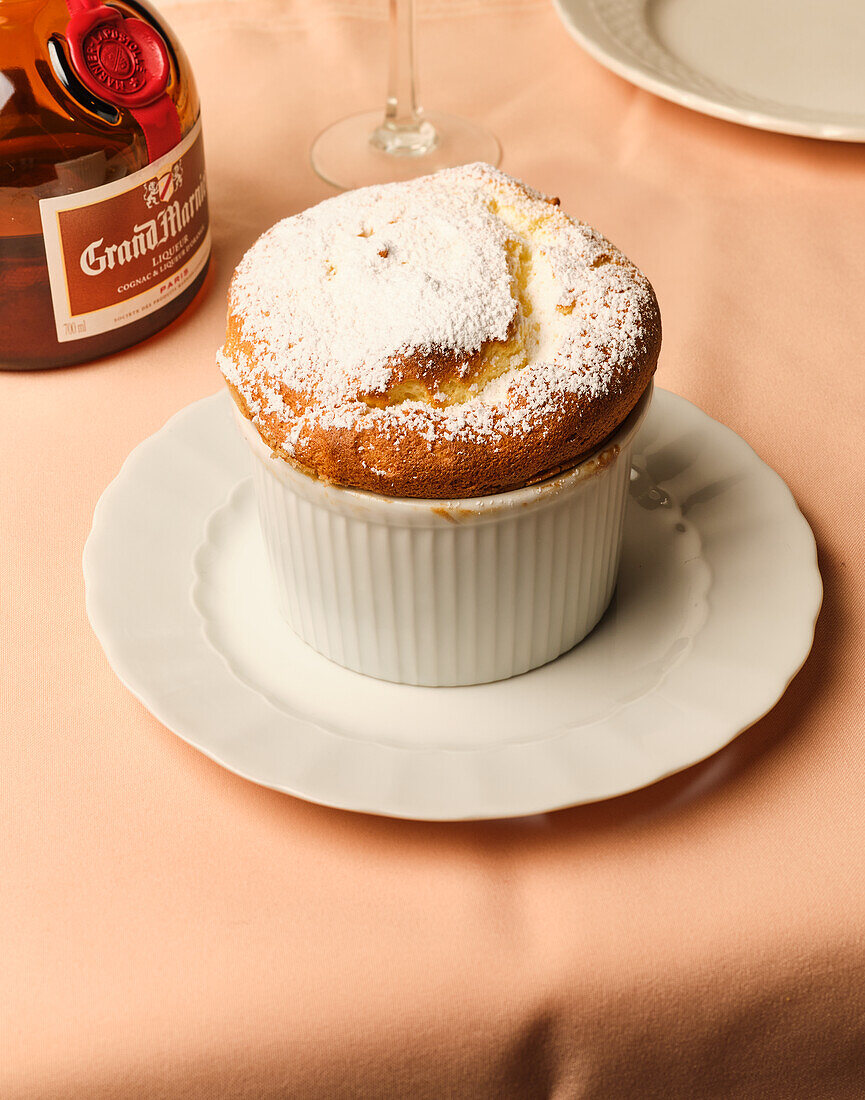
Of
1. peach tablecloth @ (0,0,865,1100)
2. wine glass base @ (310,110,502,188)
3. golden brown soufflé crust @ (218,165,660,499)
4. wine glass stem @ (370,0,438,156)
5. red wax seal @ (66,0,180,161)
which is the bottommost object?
peach tablecloth @ (0,0,865,1100)

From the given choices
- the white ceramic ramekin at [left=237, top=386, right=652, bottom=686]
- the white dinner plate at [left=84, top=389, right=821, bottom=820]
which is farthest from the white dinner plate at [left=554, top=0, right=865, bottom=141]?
the white ceramic ramekin at [left=237, top=386, right=652, bottom=686]

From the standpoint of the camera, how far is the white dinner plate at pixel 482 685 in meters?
0.63

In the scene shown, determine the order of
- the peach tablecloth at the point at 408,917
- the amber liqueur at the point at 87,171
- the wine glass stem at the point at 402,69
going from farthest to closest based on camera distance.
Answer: the wine glass stem at the point at 402,69 → the amber liqueur at the point at 87,171 → the peach tablecloth at the point at 408,917

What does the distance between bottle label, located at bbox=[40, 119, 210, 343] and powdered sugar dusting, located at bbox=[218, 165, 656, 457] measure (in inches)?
8.4

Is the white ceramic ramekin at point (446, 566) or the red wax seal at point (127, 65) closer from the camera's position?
the white ceramic ramekin at point (446, 566)

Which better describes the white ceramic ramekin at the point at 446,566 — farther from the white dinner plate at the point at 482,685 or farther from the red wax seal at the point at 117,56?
the red wax seal at the point at 117,56

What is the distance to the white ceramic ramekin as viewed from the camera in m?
0.65

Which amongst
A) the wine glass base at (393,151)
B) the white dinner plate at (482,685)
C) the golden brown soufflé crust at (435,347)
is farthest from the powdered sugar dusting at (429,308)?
the wine glass base at (393,151)

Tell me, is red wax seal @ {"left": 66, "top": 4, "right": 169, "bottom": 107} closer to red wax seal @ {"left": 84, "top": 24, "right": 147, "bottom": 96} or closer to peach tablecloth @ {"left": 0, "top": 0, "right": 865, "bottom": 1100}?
red wax seal @ {"left": 84, "top": 24, "right": 147, "bottom": 96}

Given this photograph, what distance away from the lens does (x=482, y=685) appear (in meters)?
0.72

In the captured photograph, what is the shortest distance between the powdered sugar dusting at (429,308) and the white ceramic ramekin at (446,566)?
0.04 metres

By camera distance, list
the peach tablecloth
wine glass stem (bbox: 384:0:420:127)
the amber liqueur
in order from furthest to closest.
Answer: wine glass stem (bbox: 384:0:420:127) → the amber liqueur → the peach tablecloth

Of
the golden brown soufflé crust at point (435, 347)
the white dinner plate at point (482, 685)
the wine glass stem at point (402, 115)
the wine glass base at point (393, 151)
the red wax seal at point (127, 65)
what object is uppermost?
the red wax seal at point (127, 65)

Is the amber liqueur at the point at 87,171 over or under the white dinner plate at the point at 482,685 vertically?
over
